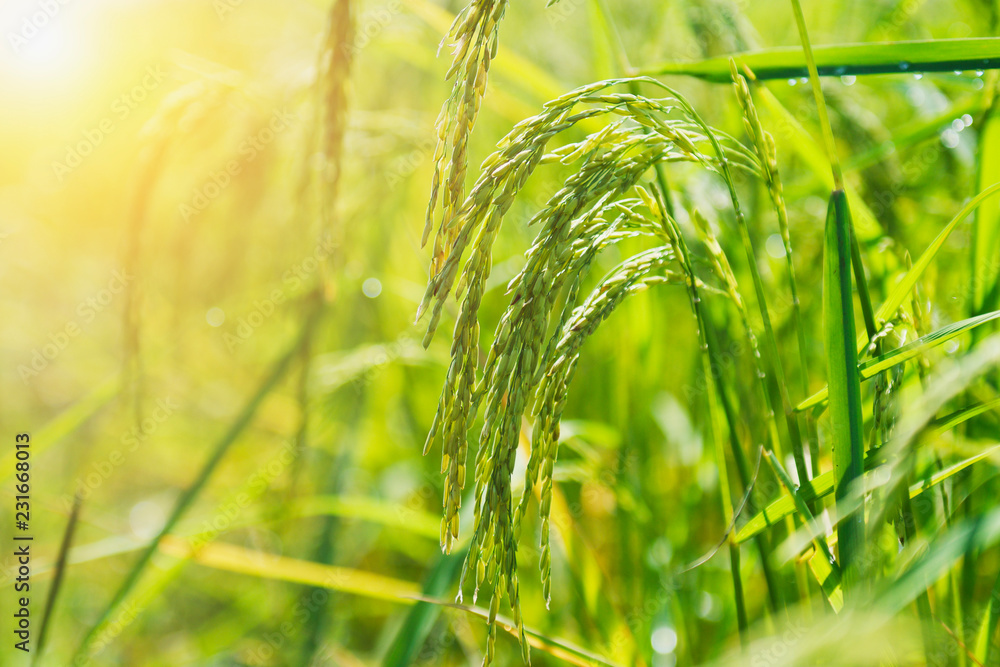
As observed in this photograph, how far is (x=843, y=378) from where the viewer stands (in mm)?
506

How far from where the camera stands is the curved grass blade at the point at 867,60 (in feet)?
1.95

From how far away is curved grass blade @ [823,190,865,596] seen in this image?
19.2 inches

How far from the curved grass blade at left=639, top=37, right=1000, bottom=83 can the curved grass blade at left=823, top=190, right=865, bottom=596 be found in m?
0.25

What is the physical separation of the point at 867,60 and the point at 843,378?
0.38m

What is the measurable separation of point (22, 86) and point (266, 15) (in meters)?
1.68

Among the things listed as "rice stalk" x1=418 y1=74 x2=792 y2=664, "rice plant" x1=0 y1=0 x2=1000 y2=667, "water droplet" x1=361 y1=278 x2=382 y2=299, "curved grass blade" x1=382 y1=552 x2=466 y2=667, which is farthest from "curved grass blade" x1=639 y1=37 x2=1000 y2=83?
"water droplet" x1=361 y1=278 x2=382 y2=299

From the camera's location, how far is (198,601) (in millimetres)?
1823

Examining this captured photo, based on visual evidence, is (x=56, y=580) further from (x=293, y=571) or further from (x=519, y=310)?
(x=519, y=310)

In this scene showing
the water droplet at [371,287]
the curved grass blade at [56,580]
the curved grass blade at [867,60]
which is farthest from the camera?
the water droplet at [371,287]

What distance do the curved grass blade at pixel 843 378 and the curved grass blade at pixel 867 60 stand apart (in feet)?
0.84

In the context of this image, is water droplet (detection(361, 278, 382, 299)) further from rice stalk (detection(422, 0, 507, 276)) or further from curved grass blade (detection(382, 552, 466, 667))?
rice stalk (detection(422, 0, 507, 276))

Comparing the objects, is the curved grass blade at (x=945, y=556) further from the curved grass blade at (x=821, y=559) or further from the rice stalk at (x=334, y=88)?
the rice stalk at (x=334, y=88)

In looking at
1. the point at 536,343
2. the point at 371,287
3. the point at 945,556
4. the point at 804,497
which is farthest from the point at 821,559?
the point at 371,287

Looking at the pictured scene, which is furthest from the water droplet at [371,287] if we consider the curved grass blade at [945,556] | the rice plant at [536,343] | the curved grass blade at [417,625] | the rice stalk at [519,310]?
the curved grass blade at [945,556]
